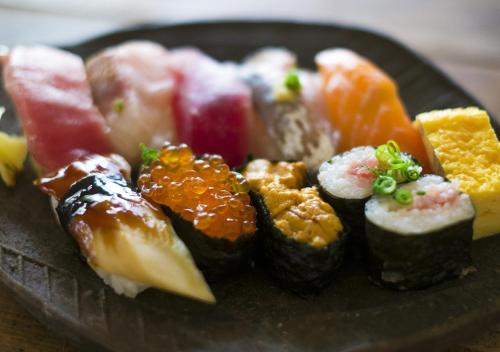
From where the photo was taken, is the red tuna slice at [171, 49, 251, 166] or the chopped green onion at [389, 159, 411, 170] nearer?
the chopped green onion at [389, 159, 411, 170]

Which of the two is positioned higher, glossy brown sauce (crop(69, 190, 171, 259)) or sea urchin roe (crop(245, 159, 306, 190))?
sea urchin roe (crop(245, 159, 306, 190))

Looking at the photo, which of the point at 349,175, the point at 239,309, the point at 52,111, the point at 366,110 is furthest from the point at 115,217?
the point at 366,110

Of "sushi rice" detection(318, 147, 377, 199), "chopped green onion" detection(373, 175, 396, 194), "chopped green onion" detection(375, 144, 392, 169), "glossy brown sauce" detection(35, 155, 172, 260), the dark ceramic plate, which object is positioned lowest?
the dark ceramic plate

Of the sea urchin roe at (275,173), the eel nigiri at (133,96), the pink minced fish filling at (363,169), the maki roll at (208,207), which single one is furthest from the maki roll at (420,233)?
the eel nigiri at (133,96)

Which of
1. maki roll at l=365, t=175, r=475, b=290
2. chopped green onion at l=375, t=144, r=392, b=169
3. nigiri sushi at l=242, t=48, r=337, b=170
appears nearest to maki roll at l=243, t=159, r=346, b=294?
maki roll at l=365, t=175, r=475, b=290

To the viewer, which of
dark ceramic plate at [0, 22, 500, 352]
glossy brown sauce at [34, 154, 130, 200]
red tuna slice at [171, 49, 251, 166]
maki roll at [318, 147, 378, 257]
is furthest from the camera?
red tuna slice at [171, 49, 251, 166]

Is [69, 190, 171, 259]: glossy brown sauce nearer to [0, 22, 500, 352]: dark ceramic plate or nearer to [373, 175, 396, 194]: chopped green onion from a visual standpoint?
[0, 22, 500, 352]: dark ceramic plate

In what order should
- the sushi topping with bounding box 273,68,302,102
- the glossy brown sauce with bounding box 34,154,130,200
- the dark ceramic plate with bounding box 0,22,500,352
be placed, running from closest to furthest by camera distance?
1. the dark ceramic plate with bounding box 0,22,500,352
2. the glossy brown sauce with bounding box 34,154,130,200
3. the sushi topping with bounding box 273,68,302,102

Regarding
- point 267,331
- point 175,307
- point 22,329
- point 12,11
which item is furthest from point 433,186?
point 12,11

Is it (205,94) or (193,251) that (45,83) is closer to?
(205,94)
